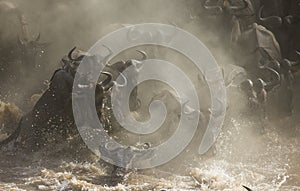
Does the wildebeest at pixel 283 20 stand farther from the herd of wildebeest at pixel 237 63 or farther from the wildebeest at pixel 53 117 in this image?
the wildebeest at pixel 53 117

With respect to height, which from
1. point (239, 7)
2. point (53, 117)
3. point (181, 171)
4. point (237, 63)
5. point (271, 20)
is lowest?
point (181, 171)

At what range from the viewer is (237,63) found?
1245 cm

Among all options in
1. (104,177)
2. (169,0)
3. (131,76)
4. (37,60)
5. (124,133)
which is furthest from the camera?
(169,0)

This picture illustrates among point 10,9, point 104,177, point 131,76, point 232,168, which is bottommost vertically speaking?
point 232,168

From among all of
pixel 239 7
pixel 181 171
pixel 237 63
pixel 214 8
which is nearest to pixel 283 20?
pixel 239 7

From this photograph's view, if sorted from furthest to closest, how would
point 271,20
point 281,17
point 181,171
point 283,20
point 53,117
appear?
point 281,17 → point 283,20 → point 271,20 → point 53,117 → point 181,171

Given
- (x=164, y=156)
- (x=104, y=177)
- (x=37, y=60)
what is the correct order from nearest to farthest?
(x=104, y=177) < (x=164, y=156) < (x=37, y=60)

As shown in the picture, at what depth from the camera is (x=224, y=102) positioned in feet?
32.1

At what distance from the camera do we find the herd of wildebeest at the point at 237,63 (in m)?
9.19

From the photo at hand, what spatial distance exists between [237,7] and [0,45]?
5623 millimetres

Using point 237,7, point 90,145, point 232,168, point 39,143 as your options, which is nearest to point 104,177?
point 90,145

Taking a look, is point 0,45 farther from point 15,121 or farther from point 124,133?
point 124,133

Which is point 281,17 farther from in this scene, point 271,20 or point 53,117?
point 53,117

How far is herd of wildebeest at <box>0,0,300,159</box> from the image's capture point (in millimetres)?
9188
